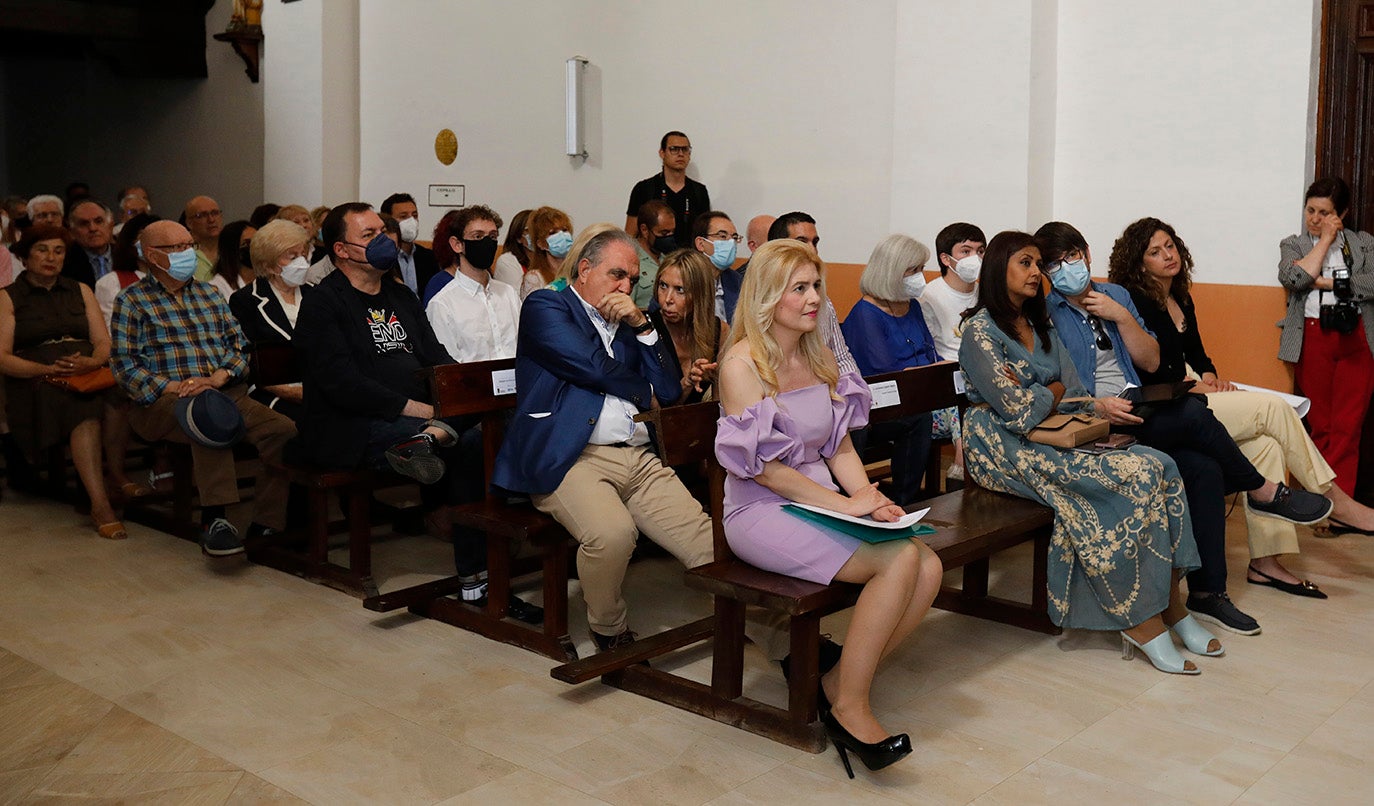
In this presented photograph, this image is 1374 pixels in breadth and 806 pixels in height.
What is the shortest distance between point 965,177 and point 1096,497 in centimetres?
310

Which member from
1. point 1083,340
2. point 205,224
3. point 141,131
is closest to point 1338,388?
point 1083,340

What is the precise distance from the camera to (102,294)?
20.4ft

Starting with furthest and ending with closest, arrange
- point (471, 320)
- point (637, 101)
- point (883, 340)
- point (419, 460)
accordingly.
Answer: point (637, 101) < point (471, 320) < point (883, 340) < point (419, 460)

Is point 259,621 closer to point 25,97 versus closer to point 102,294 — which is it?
point 102,294

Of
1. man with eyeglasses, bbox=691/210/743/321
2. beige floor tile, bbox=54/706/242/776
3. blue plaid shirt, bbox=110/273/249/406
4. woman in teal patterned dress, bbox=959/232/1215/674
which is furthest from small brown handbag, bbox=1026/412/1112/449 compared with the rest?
blue plaid shirt, bbox=110/273/249/406

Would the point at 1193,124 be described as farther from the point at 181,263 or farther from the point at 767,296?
the point at 181,263

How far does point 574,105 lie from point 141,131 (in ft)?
21.1

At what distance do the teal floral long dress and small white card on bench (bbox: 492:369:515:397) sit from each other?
1455mm

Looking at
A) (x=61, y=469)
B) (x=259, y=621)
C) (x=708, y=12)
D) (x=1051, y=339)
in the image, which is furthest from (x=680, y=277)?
(x=708, y=12)

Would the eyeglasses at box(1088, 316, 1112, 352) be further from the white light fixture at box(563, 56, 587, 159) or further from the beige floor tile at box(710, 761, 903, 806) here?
the white light fixture at box(563, 56, 587, 159)

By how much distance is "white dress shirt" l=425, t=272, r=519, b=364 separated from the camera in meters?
5.01

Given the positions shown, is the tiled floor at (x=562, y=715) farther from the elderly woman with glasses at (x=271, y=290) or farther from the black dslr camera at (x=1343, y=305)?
the black dslr camera at (x=1343, y=305)

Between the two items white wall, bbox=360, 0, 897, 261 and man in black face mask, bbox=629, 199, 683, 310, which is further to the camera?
white wall, bbox=360, 0, 897, 261

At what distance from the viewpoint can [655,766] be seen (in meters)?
3.03
